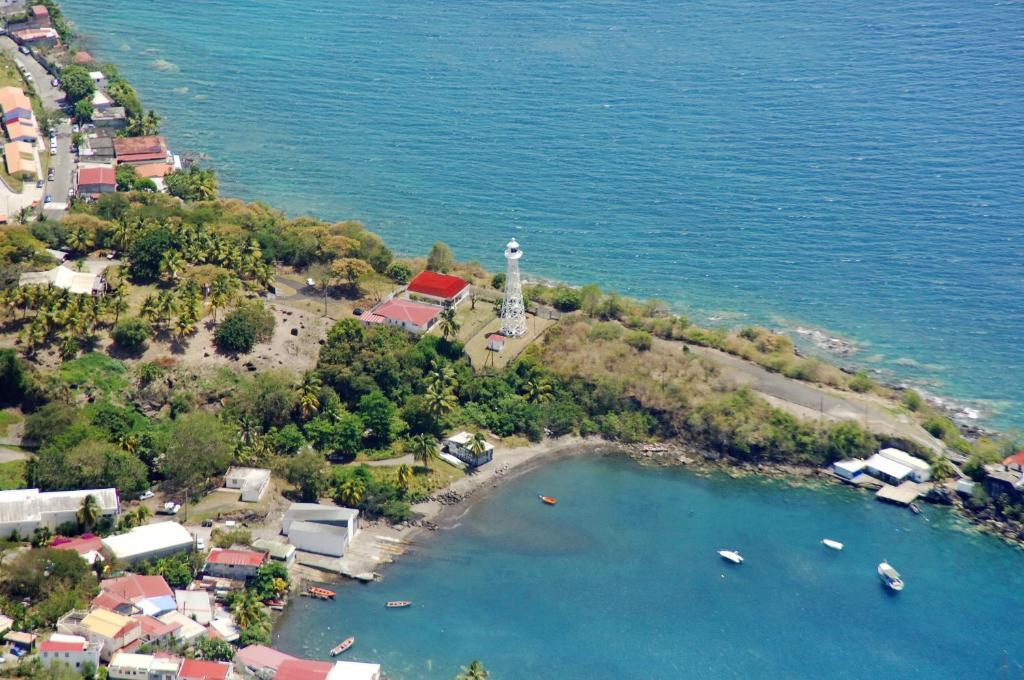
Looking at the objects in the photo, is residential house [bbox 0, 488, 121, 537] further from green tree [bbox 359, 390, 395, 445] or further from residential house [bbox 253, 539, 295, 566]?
green tree [bbox 359, 390, 395, 445]

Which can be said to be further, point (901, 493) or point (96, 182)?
point (96, 182)

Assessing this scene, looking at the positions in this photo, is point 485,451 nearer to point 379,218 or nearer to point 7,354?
point 7,354

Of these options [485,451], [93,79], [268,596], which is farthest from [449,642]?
[93,79]

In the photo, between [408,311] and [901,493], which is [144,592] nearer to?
[408,311]

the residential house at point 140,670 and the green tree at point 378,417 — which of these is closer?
the residential house at point 140,670

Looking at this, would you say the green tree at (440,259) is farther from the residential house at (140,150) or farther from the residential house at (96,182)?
the residential house at (140,150)

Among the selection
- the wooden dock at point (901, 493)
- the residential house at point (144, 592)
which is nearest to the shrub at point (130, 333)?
the residential house at point (144, 592)

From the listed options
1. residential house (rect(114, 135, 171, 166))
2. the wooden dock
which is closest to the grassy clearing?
residential house (rect(114, 135, 171, 166))

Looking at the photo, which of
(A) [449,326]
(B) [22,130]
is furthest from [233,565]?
(B) [22,130]
